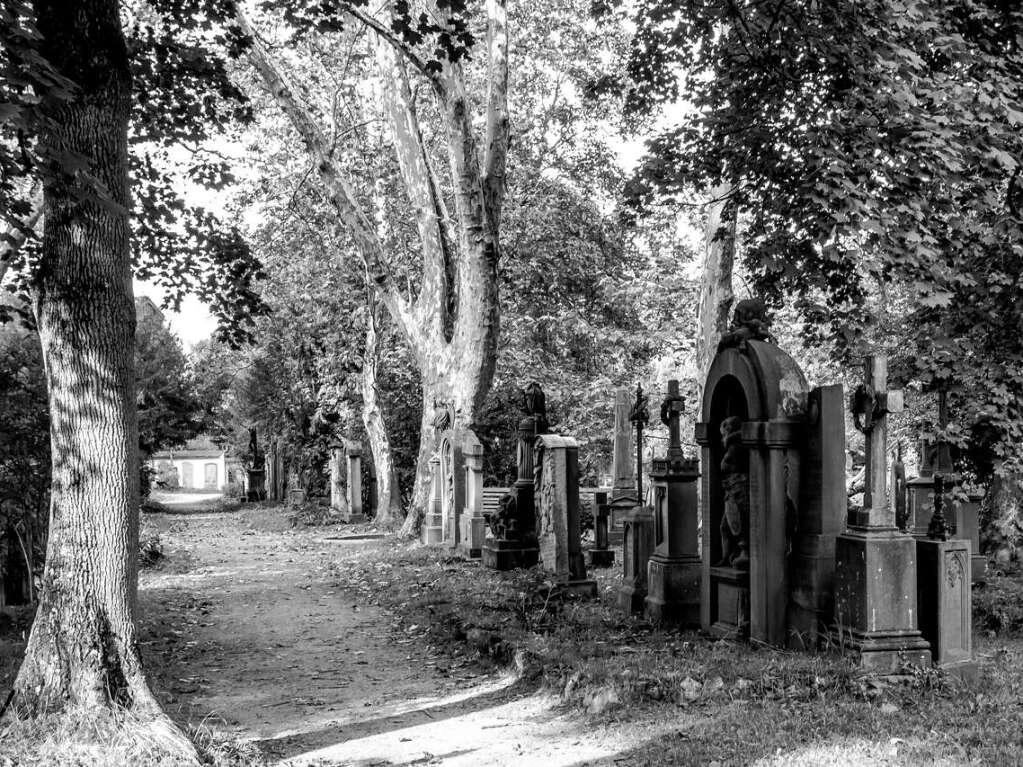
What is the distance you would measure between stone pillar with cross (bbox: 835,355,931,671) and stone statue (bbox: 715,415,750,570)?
4.06 feet

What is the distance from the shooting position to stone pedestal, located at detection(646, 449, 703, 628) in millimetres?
9172

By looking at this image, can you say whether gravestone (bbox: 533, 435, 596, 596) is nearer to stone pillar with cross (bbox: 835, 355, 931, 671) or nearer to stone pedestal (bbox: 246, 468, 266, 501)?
stone pillar with cross (bbox: 835, 355, 931, 671)

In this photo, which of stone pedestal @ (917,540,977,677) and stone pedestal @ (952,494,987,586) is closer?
stone pedestal @ (917,540,977,677)

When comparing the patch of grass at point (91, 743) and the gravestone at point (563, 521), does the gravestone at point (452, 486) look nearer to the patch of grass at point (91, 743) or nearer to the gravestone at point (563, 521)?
the gravestone at point (563, 521)

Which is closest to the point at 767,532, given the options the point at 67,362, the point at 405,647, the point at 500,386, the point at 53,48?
the point at 405,647

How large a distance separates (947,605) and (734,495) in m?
2.02

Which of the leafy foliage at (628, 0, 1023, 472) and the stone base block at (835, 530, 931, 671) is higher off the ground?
the leafy foliage at (628, 0, 1023, 472)

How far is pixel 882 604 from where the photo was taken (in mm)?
6676

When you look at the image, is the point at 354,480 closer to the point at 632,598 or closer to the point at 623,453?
the point at 623,453

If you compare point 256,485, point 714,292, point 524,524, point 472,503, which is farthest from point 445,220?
point 256,485

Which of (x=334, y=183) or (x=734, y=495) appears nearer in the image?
(x=734, y=495)

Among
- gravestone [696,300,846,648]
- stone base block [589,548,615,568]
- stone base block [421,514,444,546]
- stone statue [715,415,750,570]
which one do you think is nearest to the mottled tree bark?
stone base block [421,514,444,546]

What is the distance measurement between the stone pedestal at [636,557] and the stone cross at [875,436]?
10.9 feet

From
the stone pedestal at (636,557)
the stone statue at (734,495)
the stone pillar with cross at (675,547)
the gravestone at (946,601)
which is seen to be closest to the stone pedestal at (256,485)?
the stone pedestal at (636,557)
